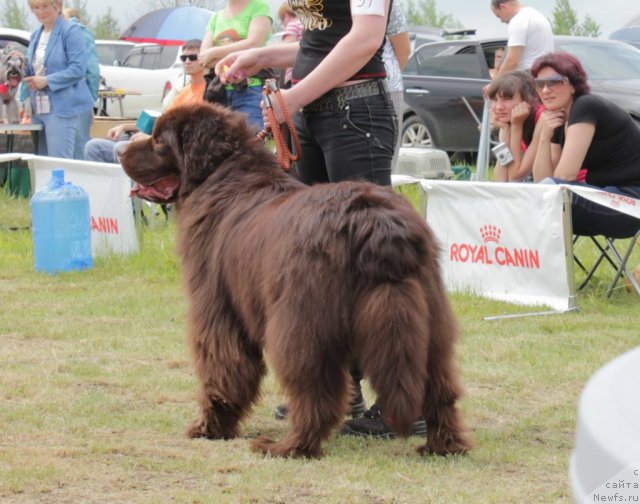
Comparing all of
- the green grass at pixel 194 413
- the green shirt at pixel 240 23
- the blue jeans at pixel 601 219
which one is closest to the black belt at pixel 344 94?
the green grass at pixel 194 413

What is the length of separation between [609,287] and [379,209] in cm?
366

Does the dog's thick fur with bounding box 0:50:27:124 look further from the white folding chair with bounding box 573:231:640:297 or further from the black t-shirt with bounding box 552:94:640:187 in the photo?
the black t-shirt with bounding box 552:94:640:187

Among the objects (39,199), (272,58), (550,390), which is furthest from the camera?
(39,199)

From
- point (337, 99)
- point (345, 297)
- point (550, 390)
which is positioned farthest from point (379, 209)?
point (550, 390)

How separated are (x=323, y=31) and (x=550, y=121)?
307cm

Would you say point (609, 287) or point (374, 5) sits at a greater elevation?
point (374, 5)

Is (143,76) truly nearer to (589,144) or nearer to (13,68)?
(13,68)

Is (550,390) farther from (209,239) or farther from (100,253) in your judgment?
(100,253)

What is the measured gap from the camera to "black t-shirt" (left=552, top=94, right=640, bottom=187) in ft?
21.4

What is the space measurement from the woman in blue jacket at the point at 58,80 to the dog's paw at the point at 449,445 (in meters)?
7.14

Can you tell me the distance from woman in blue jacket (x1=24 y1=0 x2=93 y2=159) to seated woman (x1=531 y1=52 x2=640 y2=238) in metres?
4.91

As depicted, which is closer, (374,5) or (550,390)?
(374,5)

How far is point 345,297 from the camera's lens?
3412 mm

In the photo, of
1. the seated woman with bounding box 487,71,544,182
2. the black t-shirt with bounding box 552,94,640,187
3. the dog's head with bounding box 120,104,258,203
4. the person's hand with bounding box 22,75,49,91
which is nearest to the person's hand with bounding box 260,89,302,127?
the dog's head with bounding box 120,104,258,203
